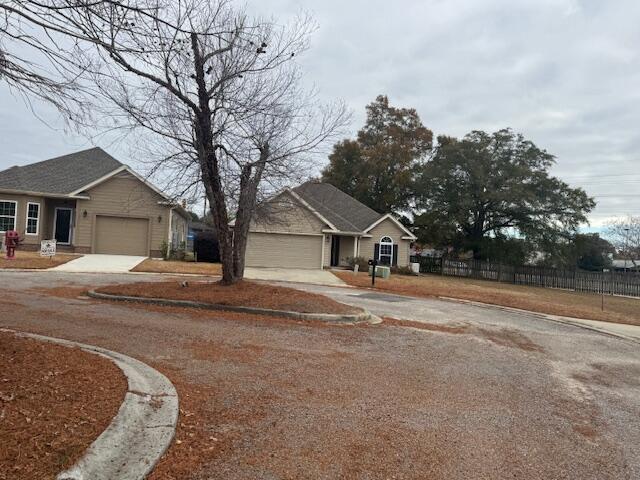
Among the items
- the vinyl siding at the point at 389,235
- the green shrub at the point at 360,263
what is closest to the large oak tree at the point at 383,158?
the vinyl siding at the point at 389,235

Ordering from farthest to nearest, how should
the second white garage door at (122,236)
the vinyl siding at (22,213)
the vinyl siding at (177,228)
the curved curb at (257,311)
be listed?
the vinyl siding at (177,228), the second white garage door at (122,236), the vinyl siding at (22,213), the curved curb at (257,311)

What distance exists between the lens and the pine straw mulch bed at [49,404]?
3262 millimetres

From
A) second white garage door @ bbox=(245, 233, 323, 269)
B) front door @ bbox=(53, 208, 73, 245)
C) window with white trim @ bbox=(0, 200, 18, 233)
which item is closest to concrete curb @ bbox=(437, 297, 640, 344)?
second white garage door @ bbox=(245, 233, 323, 269)

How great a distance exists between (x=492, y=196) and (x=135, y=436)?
37787 mm

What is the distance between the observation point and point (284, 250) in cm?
Result: 3083

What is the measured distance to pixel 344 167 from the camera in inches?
2019

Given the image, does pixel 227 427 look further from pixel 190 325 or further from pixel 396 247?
pixel 396 247

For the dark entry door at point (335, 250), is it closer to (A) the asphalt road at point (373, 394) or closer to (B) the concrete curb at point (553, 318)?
(B) the concrete curb at point (553, 318)

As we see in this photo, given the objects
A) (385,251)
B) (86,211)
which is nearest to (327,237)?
(385,251)

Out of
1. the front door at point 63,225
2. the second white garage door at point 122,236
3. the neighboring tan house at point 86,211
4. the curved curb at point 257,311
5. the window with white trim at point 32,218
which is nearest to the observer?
the curved curb at point 257,311

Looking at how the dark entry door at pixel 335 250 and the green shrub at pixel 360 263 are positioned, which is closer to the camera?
the green shrub at pixel 360 263

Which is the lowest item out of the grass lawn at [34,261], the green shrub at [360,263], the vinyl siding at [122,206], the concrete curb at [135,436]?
the concrete curb at [135,436]

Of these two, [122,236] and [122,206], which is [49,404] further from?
[122,236]

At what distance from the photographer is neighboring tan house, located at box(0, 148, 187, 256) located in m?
26.4
